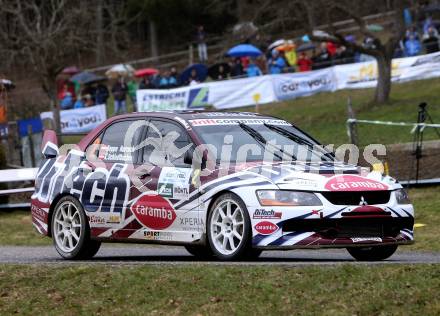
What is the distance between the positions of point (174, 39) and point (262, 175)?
51048 mm

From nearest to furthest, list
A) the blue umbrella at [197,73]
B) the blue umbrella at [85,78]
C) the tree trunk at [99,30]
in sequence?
the blue umbrella at [197,73] → the blue umbrella at [85,78] → the tree trunk at [99,30]

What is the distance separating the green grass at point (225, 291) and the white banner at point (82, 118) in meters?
26.3

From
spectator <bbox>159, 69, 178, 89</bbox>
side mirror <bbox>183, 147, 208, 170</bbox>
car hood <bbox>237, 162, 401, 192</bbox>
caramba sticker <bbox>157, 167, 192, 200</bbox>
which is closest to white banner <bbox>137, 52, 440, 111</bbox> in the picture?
spectator <bbox>159, 69, 178, 89</bbox>

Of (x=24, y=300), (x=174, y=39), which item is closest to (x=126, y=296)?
(x=24, y=300)

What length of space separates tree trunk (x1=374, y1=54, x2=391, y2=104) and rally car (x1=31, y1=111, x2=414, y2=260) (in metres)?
19.8

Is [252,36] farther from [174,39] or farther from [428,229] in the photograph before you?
[428,229]

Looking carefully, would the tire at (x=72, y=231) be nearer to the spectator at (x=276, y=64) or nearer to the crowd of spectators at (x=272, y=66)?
the crowd of spectators at (x=272, y=66)

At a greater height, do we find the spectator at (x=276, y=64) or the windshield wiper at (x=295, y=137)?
the spectator at (x=276, y=64)

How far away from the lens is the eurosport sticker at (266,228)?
934 cm

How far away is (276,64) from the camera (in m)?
36.2

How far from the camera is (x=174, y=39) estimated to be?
60.1 metres

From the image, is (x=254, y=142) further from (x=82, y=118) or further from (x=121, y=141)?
(x=82, y=118)

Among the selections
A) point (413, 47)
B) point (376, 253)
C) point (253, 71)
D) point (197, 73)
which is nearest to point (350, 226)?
point (376, 253)

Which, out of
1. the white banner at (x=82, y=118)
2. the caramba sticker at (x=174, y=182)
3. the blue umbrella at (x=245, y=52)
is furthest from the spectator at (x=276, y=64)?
the caramba sticker at (x=174, y=182)
